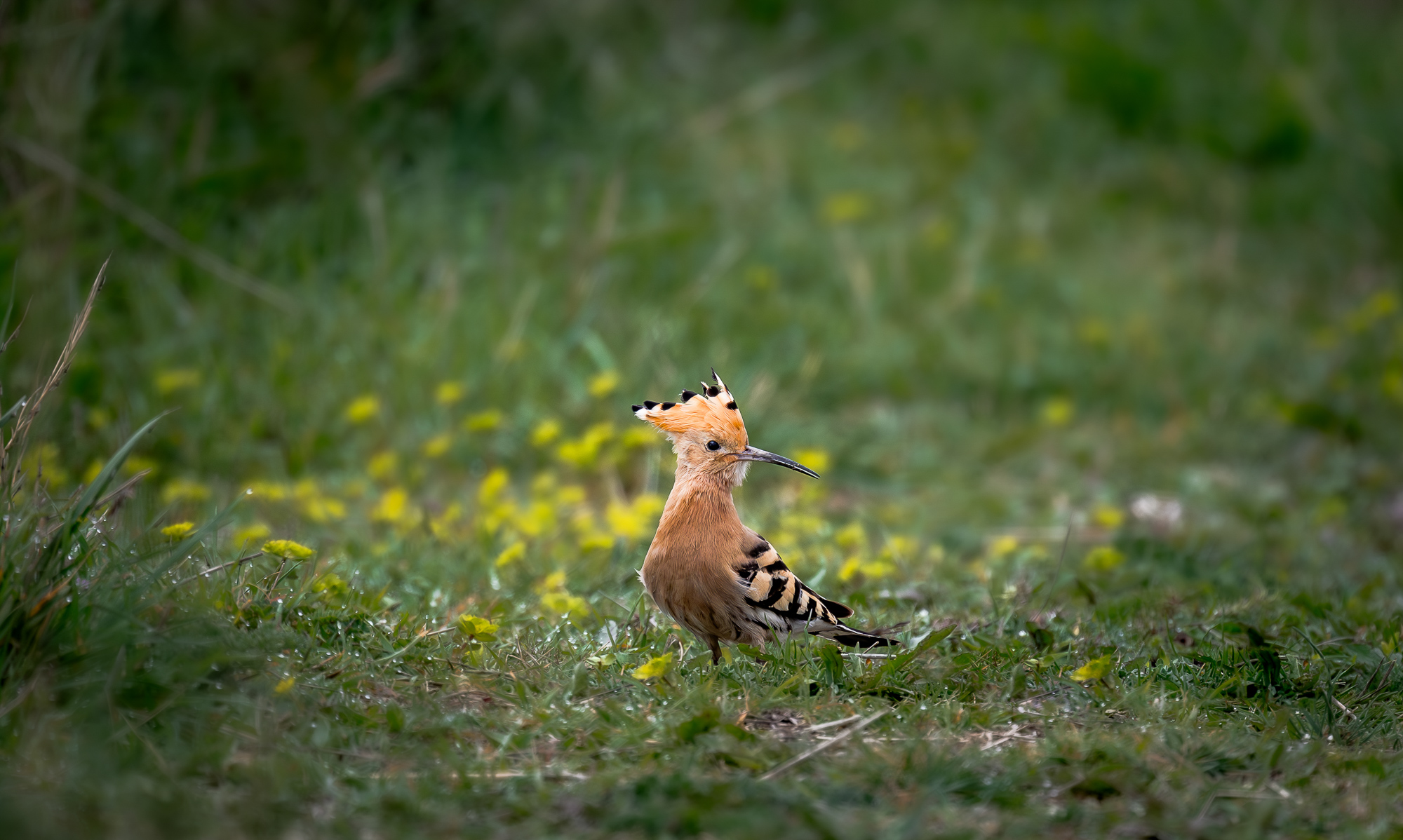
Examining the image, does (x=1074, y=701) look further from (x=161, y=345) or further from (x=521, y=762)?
(x=161, y=345)

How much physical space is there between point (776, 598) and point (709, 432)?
48cm

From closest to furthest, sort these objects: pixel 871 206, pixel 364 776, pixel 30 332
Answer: pixel 364 776
pixel 30 332
pixel 871 206

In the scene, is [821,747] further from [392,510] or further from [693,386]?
[693,386]

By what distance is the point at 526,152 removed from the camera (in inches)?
288

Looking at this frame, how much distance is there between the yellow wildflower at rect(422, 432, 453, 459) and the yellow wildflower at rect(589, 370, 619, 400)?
650 mm

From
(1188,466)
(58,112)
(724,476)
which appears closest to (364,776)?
(724,476)

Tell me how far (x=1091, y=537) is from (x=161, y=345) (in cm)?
405

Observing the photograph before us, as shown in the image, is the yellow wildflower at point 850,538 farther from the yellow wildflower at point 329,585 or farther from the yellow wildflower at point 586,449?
the yellow wildflower at point 329,585

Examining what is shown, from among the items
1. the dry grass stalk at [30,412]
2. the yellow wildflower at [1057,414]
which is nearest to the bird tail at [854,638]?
the dry grass stalk at [30,412]

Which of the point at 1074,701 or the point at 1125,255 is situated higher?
the point at 1125,255

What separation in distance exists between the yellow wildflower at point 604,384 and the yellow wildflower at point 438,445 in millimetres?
650

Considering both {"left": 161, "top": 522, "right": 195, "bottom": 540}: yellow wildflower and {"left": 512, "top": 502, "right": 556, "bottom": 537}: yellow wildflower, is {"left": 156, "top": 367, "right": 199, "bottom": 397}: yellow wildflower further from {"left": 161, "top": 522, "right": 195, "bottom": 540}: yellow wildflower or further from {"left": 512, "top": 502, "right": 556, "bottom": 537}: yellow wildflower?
{"left": 161, "top": 522, "right": 195, "bottom": 540}: yellow wildflower

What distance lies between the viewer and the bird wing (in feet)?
10.7

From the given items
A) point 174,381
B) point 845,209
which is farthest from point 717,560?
point 845,209
